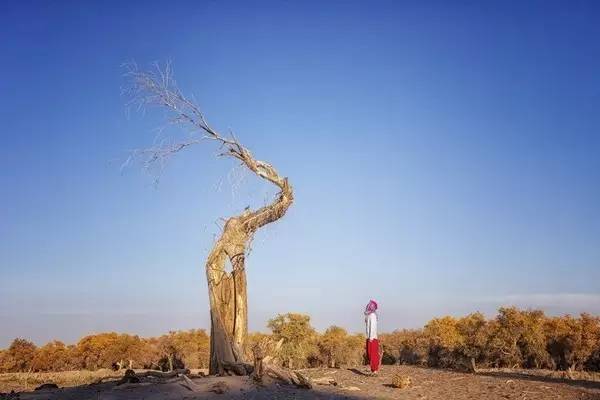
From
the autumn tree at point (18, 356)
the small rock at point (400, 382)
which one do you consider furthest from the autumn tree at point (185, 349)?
the small rock at point (400, 382)

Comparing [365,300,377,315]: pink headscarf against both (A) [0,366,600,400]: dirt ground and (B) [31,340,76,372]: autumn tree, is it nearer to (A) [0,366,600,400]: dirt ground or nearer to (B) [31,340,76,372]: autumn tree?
(A) [0,366,600,400]: dirt ground

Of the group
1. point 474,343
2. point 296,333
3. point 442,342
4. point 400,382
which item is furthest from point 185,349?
point 400,382

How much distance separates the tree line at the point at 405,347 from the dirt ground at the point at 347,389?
457 inches

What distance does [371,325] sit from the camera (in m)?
15.6

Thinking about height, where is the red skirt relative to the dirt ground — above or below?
above

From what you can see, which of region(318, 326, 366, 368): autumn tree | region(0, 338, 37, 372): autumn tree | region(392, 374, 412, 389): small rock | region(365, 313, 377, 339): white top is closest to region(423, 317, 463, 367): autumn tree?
region(318, 326, 366, 368): autumn tree

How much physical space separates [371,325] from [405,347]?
21.5 m

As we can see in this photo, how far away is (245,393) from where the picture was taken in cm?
1005

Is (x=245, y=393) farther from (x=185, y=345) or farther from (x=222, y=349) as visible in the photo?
(x=185, y=345)

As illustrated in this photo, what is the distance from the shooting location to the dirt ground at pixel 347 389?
986cm

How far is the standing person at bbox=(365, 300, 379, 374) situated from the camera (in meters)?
15.1

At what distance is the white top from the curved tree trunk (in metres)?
3.61

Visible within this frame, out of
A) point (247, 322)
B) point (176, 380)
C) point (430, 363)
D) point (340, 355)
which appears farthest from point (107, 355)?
point (176, 380)

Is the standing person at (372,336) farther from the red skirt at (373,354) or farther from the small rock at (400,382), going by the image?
the small rock at (400,382)
